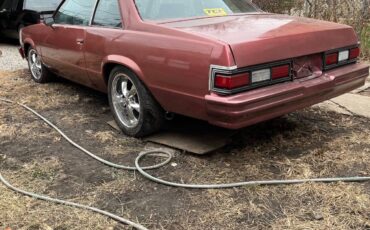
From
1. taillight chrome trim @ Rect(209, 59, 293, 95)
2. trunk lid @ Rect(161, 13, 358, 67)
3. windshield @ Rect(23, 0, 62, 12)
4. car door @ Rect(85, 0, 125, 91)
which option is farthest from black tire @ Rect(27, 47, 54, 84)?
taillight chrome trim @ Rect(209, 59, 293, 95)

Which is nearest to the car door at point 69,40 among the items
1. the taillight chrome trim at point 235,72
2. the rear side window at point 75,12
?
the rear side window at point 75,12

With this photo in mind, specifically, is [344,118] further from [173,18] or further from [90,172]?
[90,172]

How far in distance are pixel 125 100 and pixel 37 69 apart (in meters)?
3.00

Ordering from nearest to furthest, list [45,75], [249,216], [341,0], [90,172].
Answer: [249,216] < [90,172] < [45,75] < [341,0]

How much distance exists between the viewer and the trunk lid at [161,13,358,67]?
11.8 feet

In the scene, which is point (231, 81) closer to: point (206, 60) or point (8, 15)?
point (206, 60)

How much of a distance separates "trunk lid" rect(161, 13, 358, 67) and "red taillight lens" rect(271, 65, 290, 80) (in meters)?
0.08

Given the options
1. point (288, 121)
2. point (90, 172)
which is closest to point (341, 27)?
point (288, 121)

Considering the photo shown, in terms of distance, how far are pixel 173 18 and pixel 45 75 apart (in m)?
3.29

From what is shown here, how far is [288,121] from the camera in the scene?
504cm

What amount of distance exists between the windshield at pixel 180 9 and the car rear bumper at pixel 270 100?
1170 mm

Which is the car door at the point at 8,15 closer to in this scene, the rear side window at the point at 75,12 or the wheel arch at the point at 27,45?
the wheel arch at the point at 27,45

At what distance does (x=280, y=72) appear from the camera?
3818 millimetres

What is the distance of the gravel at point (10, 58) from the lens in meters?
8.81
